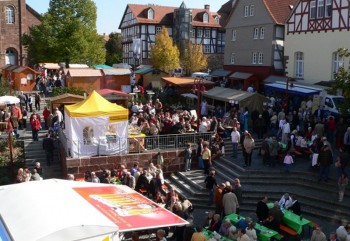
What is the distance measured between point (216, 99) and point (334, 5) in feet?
31.6

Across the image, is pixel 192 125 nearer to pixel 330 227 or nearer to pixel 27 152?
pixel 27 152

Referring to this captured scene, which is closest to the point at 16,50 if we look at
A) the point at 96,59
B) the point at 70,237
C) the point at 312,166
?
the point at 96,59

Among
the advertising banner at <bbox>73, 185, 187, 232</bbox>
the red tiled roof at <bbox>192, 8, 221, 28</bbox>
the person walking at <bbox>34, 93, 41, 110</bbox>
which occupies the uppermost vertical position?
the red tiled roof at <bbox>192, 8, 221, 28</bbox>

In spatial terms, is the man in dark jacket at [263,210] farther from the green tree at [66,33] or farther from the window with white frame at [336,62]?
the green tree at [66,33]

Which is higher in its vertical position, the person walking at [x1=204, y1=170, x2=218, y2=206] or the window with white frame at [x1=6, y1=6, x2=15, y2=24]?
the window with white frame at [x1=6, y1=6, x2=15, y2=24]

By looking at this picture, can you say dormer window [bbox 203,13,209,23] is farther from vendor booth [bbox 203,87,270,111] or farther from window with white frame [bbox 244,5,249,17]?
vendor booth [bbox 203,87,270,111]

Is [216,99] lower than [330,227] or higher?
higher

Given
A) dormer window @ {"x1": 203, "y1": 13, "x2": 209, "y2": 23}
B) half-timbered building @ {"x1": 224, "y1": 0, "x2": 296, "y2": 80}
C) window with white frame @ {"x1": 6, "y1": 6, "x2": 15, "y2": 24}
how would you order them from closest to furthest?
half-timbered building @ {"x1": 224, "y1": 0, "x2": 296, "y2": 80}
window with white frame @ {"x1": 6, "y1": 6, "x2": 15, "y2": 24}
dormer window @ {"x1": 203, "y1": 13, "x2": 209, "y2": 23}

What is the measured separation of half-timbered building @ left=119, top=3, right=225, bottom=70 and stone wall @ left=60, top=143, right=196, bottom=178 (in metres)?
37.6

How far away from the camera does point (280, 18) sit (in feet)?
120

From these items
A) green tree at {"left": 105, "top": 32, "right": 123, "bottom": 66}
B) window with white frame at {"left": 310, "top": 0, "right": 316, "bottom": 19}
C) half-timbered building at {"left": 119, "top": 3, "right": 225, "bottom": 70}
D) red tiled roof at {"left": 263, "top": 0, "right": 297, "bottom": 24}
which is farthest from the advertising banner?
green tree at {"left": 105, "top": 32, "right": 123, "bottom": 66}

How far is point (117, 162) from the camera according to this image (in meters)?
19.5

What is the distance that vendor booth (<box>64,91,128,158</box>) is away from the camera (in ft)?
62.0

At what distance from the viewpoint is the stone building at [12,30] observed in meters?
48.2
